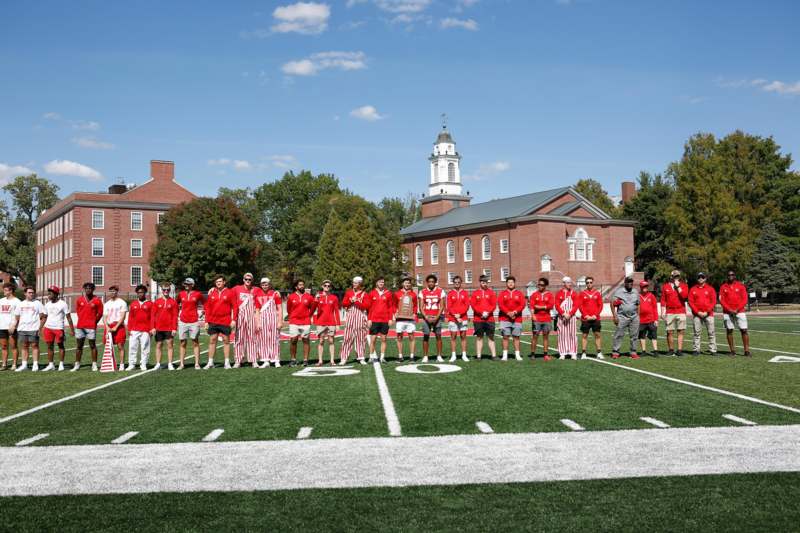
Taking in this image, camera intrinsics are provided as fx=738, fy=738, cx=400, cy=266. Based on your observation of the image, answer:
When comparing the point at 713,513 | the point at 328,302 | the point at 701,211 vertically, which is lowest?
the point at 713,513

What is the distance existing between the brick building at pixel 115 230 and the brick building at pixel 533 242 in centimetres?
2561

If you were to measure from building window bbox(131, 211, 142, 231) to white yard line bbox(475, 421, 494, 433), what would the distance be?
64795 millimetres

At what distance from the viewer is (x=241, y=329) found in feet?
50.1

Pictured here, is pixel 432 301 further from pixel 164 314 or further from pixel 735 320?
pixel 735 320

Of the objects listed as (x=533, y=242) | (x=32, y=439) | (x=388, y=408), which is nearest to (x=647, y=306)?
(x=388, y=408)

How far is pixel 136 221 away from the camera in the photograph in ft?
223

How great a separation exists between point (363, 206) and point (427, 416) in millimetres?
56468

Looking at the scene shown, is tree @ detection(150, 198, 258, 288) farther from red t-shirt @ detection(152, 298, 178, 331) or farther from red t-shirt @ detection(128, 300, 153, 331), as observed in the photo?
red t-shirt @ detection(152, 298, 178, 331)

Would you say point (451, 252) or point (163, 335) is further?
point (451, 252)

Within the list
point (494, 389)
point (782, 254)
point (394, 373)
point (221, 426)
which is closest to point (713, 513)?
point (221, 426)

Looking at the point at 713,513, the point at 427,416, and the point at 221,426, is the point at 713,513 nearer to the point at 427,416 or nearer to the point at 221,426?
the point at 427,416

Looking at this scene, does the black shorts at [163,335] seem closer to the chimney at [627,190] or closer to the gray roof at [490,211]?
the gray roof at [490,211]

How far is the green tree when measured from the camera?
8338 centimetres

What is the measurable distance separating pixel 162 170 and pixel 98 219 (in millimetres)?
7268
